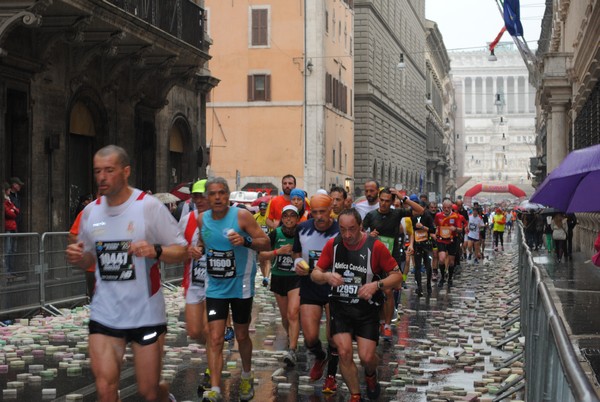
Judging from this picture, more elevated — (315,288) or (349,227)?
(349,227)

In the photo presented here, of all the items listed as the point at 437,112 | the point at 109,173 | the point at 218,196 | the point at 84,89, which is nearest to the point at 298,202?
the point at 218,196

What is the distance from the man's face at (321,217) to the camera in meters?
10.1

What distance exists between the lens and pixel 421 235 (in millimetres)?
20125

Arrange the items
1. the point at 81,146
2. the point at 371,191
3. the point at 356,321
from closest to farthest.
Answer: the point at 356,321, the point at 371,191, the point at 81,146

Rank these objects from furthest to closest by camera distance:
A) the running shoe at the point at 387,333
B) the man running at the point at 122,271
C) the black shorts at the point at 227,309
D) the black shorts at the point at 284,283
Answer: the running shoe at the point at 387,333 → the black shorts at the point at 284,283 → the black shorts at the point at 227,309 → the man running at the point at 122,271

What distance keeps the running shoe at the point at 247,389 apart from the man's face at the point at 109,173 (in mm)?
2695

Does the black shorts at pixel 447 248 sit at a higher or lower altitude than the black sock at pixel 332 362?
higher

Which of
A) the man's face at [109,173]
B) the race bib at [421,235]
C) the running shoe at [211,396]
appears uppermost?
the man's face at [109,173]

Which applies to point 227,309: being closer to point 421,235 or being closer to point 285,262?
point 285,262

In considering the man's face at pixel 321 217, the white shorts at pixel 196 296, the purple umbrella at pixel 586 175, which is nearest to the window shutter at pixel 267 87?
the purple umbrella at pixel 586 175

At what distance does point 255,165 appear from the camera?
50594 millimetres

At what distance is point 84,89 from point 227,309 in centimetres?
1507

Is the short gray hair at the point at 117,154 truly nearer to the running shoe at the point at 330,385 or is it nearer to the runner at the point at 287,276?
the running shoe at the point at 330,385

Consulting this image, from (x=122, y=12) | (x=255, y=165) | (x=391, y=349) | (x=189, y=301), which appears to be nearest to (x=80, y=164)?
(x=122, y=12)
